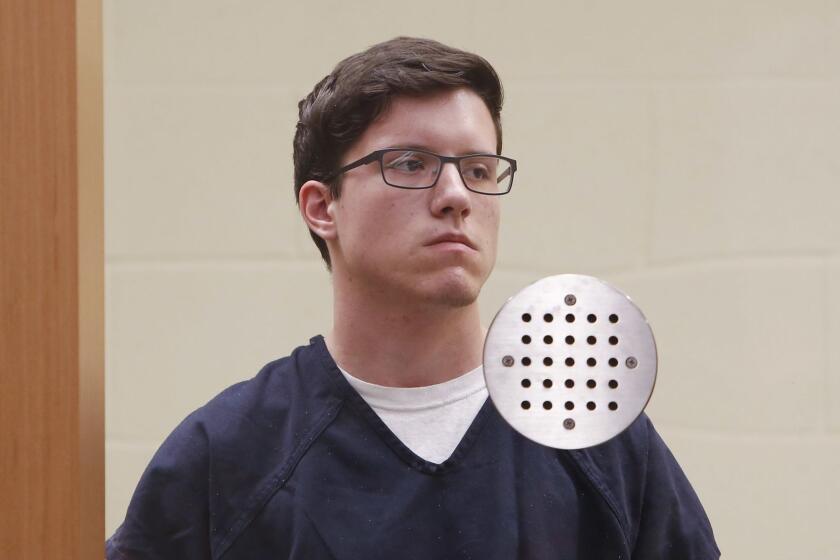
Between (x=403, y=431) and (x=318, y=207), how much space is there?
206 millimetres

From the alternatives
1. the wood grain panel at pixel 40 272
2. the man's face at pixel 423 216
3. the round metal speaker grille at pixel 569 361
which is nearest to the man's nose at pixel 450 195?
the man's face at pixel 423 216

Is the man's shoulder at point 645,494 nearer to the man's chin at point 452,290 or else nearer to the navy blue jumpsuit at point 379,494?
the navy blue jumpsuit at point 379,494

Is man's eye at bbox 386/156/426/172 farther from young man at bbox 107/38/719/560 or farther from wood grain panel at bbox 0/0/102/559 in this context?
wood grain panel at bbox 0/0/102/559

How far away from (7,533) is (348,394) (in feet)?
1.08

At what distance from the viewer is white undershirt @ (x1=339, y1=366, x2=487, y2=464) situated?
2.78 feet

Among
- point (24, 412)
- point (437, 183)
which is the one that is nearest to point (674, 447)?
point (437, 183)

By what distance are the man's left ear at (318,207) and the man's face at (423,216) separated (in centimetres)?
3

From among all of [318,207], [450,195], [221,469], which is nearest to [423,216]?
[450,195]

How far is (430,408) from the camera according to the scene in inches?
34.0

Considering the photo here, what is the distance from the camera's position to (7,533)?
588 millimetres

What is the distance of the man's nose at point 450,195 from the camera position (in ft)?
2.63

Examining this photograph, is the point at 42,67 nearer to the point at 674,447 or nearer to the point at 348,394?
the point at 348,394

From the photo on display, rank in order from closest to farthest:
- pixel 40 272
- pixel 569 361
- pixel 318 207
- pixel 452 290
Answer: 1. pixel 40 272
2. pixel 569 361
3. pixel 452 290
4. pixel 318 207

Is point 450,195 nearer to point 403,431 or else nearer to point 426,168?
point 426,168
